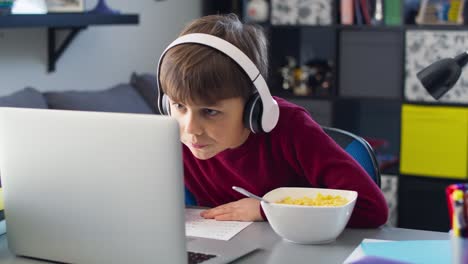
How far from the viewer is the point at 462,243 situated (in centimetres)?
110

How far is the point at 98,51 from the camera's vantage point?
3529 mm

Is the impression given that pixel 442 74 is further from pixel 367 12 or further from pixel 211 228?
pixel 367 12

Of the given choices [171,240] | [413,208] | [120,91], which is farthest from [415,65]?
[171,240]

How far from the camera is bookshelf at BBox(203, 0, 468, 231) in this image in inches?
153

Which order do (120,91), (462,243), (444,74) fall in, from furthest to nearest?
(120,91) < (444,74) < (462,243)

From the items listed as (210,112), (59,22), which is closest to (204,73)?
(210,112)

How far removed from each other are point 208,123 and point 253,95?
108 mm

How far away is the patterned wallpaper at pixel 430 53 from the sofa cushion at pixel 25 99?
184 centimetres

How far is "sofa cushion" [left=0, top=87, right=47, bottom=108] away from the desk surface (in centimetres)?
120

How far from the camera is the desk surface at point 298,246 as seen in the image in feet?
4.52

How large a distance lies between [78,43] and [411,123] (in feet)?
5.42

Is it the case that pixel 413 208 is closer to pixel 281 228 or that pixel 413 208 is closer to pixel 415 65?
pixel 415 65

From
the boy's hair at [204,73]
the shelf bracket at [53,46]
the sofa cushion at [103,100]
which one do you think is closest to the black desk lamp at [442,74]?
the boy's hair at [204,73]

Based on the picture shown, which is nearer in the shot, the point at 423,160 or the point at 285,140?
the point at 285,140
